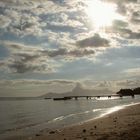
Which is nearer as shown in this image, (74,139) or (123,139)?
(123,139)

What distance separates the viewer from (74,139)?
1714 centimetres

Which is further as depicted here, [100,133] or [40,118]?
[40,118]

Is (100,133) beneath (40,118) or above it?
above

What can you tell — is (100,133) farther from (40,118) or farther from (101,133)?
(40,118)

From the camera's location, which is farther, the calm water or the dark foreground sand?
the calm water

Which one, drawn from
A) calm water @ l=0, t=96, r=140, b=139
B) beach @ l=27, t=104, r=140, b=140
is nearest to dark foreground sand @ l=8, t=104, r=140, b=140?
beach @ l=27, t=104, r=140, b=140

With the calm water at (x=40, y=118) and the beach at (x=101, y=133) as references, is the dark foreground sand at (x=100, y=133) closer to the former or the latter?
the beach at (x=101, y=133)

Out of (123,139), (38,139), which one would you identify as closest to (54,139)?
(38,139)

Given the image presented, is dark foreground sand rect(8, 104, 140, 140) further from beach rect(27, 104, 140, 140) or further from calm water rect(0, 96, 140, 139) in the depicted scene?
calm water rect(0, 96, 140, 139)

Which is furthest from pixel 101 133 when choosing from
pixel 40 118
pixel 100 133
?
pixel 40 118

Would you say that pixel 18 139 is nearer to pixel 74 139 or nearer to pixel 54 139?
pixel 54 139

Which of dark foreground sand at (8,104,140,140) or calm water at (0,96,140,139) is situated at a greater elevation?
dark foreground sand at (8,104,140,140)

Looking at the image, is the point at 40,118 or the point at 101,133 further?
the point at 40,118

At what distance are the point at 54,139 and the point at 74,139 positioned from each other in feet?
6.70
